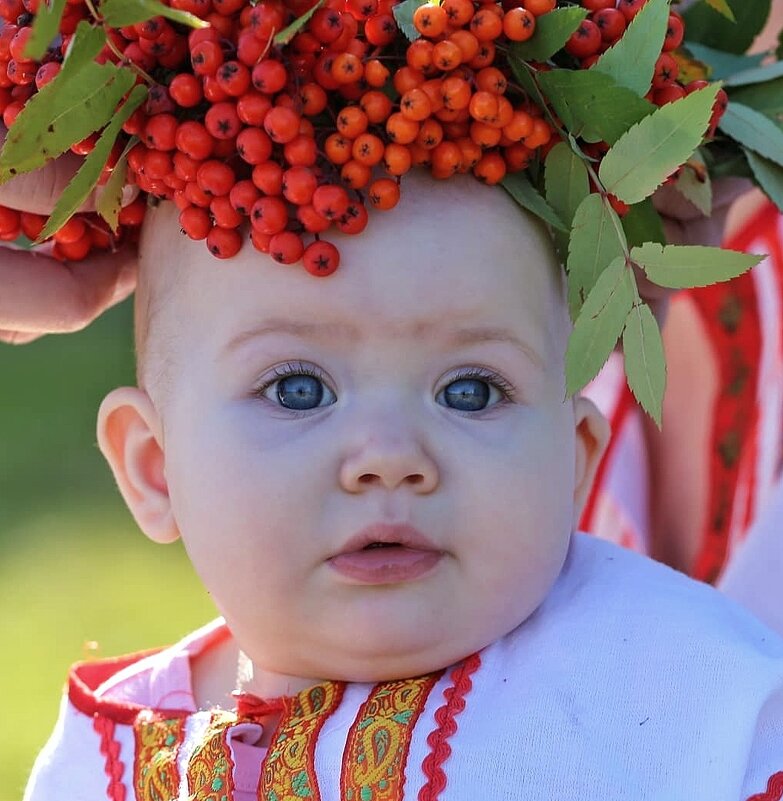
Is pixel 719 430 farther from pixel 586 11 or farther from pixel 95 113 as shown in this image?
pixel 95 113

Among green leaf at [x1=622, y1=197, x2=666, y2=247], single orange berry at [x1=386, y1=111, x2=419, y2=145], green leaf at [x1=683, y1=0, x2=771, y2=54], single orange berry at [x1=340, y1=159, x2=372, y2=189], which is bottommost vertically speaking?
green leaf at [x1=622, y1=197, x2=666, y2=247]

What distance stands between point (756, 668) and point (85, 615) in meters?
2.03

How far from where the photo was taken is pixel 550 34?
1350mm

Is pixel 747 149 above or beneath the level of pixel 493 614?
above

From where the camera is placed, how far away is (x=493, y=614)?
1.41 meters

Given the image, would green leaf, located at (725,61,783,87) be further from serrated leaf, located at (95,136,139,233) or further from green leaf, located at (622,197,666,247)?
serrated leaf, located at (95,136,139,233)

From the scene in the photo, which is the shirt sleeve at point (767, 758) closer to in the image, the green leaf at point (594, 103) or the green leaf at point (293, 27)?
the green leaf at point (594, 103)

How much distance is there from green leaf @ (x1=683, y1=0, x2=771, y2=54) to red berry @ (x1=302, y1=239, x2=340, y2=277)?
73 centimetres

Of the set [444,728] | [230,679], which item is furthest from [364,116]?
[230,679]

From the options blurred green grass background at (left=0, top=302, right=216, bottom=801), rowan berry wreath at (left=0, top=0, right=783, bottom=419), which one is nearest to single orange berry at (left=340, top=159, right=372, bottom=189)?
rowan berry wreath at (left=0, top=0, right=783, bottom=419)

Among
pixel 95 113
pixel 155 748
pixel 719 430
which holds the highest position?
pixel 95 113

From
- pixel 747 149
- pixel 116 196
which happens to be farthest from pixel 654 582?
pixel 116 196

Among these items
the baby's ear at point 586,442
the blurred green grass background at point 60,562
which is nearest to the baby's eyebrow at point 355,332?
the baby's ear at point 586,442

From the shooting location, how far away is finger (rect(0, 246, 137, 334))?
1.64 meters
